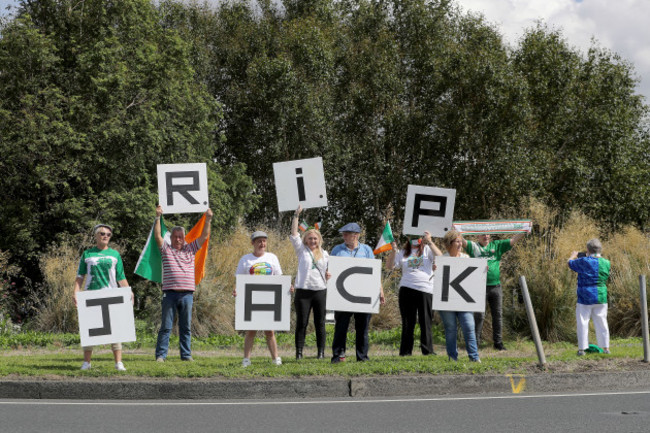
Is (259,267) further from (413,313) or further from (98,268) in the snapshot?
(413,313)

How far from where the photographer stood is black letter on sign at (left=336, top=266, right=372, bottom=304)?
1099 cm

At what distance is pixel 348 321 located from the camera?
11148 mm

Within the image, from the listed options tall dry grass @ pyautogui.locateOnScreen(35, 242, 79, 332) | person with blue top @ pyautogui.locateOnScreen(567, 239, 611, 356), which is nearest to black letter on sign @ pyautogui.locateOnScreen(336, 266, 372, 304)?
person with blue top @ pyautogui.locateOnScreen(567, 239, 611, 356)

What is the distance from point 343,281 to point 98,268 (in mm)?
3148

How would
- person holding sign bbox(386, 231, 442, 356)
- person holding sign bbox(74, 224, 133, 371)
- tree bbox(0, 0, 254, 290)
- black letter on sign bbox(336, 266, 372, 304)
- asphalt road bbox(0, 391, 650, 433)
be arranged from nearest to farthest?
asphalt road bbox(0, 391, 650, 433) → person holding sign bbox(74, 224, 133, 371) → black letter on sign bbox(336, 266, 372, 304) → person holding sign bbox(386, 231, 442, 356) → tree bbox(0, 0, 254, 290)

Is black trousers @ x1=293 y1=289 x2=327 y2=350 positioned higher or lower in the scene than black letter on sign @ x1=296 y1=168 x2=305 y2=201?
lower

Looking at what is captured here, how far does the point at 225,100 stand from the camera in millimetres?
40719

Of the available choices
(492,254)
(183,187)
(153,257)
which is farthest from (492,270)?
(153,257)

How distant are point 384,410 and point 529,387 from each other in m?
2.37

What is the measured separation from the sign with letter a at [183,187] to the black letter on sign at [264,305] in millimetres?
1431

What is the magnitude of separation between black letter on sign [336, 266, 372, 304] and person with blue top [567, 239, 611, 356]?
3.15 meters

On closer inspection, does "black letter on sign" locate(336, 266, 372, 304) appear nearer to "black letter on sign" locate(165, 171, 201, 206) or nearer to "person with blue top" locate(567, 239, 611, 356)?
"black letter on sign" locate(165, 171, 201, 206)

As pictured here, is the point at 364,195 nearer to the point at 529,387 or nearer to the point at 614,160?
the point at 614,160

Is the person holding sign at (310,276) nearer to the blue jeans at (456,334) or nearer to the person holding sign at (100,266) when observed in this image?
the blue jeans at (456,334)
